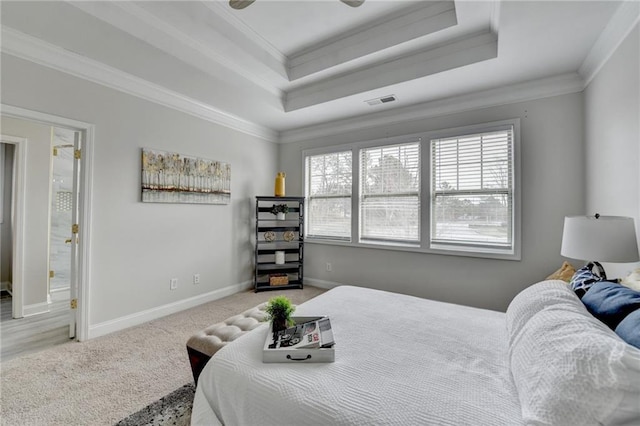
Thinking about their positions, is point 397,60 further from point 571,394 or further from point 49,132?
point 49,132

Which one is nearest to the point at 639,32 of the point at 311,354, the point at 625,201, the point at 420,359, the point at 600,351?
the point at 625,201

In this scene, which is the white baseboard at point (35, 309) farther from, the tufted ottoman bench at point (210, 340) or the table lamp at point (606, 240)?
the table lamp at point (606, 240)

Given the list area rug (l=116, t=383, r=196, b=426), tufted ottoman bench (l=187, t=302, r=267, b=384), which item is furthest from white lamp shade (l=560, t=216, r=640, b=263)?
area rug (l=116, t=383, r=196, b=426)

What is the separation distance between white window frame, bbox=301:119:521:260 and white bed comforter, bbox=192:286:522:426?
185 centimetres

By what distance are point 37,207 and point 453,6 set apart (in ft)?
16.6

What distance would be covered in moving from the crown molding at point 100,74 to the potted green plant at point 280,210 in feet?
4.45

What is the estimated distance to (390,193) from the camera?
3.89 m

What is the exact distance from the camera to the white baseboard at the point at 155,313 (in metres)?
2.70

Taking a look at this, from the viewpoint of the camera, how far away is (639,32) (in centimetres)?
174

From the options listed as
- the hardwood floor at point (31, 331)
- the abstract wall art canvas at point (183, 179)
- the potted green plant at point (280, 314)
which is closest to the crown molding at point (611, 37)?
the potted green plant at point (280, 314)

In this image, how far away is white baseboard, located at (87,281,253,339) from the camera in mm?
2700

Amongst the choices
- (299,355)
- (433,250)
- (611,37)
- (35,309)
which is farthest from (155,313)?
(611,37)

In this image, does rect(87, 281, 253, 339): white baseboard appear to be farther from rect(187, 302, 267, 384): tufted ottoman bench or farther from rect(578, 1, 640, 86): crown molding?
rect(578, 1, 640, 86): crown molding

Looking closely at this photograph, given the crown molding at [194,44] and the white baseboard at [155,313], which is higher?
the crown molding at [194,44]
